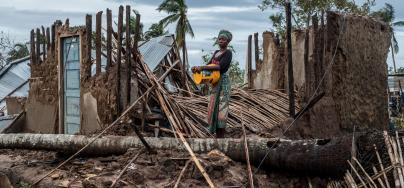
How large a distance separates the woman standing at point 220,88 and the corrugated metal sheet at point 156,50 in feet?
22.6

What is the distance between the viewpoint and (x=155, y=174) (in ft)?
18.9

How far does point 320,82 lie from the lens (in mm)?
7785

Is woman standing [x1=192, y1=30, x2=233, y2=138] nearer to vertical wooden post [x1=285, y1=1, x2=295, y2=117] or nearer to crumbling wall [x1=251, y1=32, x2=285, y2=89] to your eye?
vertical wooden post [x1=285, y1=1, x2=295, y2=117]

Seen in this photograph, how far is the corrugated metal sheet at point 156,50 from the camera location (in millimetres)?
14281

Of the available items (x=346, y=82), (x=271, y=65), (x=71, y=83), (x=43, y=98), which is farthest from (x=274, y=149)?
(x=43, y=98)

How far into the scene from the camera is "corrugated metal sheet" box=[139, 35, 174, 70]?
14281 millimetres

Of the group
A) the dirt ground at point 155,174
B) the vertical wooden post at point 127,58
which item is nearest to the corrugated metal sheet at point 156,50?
the vertical wooden post at point 127,58

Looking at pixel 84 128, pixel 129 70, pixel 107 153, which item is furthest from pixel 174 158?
pixel 84 128

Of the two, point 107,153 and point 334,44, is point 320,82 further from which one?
point 107,153

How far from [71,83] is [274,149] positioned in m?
6.40

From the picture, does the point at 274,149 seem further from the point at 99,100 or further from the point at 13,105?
the point at 13,105

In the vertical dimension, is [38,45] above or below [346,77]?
above

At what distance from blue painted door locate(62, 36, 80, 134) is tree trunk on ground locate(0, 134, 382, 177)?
3.43m

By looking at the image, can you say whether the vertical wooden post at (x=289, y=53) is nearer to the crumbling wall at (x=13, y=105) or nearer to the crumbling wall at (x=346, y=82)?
the crumbling wall at (x=346, y=82)
